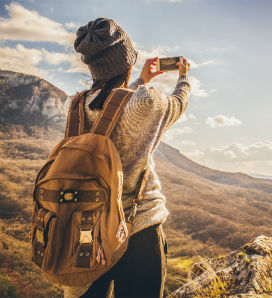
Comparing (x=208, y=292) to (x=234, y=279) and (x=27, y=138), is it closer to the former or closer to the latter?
(x=234, y=279)

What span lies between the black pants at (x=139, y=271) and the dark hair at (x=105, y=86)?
814mm

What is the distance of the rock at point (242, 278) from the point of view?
1.91 m

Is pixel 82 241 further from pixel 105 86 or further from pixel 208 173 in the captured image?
pixel 208 173

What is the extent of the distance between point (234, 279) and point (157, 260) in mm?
1326

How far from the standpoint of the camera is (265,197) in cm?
2320

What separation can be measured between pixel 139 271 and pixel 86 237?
43cm

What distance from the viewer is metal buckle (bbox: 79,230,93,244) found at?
1.07 meters

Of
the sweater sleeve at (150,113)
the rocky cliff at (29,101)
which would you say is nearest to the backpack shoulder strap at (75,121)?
the sweater sleeve at (150,113)

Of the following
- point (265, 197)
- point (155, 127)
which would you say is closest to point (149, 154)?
point (155, 127)

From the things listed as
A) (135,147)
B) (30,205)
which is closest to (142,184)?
(135,147)

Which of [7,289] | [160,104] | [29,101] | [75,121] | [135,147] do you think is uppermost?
[29,101]

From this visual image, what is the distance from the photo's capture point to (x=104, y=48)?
4.67 ft

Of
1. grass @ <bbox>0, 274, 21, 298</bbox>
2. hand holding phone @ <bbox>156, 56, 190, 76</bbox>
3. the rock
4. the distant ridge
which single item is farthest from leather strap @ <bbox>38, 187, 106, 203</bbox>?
the distant ridge

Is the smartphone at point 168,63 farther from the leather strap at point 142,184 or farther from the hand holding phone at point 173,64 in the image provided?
the leather strap at point 142,184
